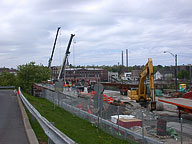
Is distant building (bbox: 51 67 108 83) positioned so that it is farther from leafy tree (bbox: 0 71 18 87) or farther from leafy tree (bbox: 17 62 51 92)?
leafy tree (bbox: 17 62 51 92)

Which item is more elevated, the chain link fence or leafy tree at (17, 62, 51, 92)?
leafy tree at (17, 62, 51, 92)

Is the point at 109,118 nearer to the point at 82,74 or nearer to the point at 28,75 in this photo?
the point at 28,75

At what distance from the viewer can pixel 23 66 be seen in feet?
177

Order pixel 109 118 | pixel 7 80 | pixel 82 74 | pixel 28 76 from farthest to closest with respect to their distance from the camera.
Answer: pixel 82 74 < pixel 7 80 < pixel 28 76 < pixel 109 118

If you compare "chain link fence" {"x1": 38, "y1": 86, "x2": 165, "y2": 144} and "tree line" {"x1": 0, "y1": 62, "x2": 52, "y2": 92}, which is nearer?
"chain link fence" {"x1": 38, "y1": 86, "x2": 165, "y2": 144}

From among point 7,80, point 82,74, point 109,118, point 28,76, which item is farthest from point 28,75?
point 82,74

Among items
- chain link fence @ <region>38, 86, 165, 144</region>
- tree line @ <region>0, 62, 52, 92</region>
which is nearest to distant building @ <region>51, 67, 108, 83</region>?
tree line @ <region>0, 62, 52, 92</region>

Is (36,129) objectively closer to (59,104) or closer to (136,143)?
(136,143)

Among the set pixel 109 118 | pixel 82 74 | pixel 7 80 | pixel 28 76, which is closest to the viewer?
pixel 109 118

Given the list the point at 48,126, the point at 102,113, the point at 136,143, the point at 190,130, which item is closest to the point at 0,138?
the point at 48,126

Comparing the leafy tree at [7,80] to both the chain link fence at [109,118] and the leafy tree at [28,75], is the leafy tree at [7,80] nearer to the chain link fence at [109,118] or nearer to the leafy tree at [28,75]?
the leafy tree at [28,75]

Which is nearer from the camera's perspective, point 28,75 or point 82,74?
point 28,75

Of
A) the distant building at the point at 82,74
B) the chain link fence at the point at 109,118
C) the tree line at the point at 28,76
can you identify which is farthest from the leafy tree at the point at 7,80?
the chain link fence at the point at 109,118

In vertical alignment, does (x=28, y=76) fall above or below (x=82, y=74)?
below
